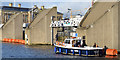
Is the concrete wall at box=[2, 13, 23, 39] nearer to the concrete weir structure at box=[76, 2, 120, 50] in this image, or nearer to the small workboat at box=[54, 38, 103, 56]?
the concrete weir structure at box=[76, 2, 120, 50]

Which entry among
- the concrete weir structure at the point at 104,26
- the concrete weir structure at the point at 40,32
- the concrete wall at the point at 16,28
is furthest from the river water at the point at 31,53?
the concrete wall at the point at 16,28

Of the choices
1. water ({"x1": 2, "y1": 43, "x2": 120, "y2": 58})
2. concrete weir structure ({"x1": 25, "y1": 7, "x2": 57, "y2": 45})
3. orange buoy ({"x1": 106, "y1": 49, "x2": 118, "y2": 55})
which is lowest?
water ({"x1": 2, "y1": 43, "x2": 120, "y2": 58})

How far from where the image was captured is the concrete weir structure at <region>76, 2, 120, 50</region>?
4000cm

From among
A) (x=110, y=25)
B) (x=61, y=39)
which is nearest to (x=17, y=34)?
(x=61, y=39)

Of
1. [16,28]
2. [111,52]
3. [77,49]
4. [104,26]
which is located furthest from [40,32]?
[111,52]

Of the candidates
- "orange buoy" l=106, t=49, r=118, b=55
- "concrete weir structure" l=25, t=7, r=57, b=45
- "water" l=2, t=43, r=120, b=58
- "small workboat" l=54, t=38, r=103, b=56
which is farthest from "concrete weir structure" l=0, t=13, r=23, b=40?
"orange buoy" l=106, t=49, r=118, b=55

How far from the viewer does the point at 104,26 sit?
4259cm

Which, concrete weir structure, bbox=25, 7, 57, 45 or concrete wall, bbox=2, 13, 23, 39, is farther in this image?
concrete wall, bbox=2, 13, 23, 39

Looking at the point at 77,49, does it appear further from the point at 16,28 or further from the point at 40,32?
the point at 16,28

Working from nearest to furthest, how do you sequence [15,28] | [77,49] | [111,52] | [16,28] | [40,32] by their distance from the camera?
[77,49] < [111,52] < [40,32] < [15,28] < [16,28]

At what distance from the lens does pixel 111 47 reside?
40.7m

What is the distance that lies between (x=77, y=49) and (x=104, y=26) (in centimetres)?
963

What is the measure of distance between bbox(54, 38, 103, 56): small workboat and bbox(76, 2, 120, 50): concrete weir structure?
5.98m

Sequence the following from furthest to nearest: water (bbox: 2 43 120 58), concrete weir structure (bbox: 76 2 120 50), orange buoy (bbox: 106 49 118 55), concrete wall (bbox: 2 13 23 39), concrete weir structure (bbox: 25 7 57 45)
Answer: concrete wall (bbox: 2 13 23 39) < concrete weir structure (bbox: 25 7 57 45) < concrete weir structure (bbox: 76 2 120 50) < water (bbox: 2 43 120 58) < orange buoy (bbox: 106 49 118 55)
